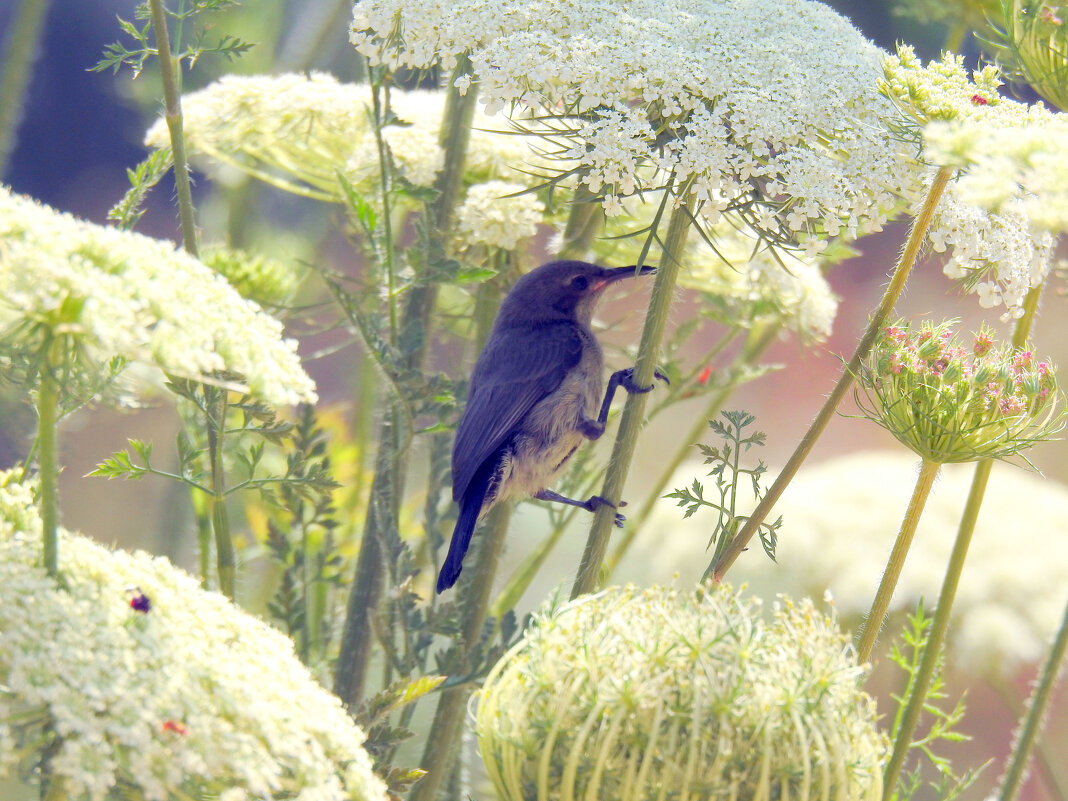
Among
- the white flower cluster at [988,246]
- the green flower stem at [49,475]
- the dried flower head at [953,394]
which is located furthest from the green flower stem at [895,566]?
the green flower stem at [49,475]

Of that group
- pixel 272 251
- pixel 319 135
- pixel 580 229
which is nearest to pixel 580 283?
pixel 580 229

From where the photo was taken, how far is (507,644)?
964mm

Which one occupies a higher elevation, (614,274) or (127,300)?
(614,274)

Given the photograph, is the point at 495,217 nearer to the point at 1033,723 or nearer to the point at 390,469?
the point at 390,469

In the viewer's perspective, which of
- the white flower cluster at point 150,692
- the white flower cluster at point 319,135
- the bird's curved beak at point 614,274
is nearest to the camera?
the white flower cluster at point 150,692

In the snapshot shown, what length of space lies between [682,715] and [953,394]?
378 mm

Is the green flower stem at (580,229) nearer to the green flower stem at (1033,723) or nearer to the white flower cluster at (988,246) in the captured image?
the white flower cluster at (988,246)

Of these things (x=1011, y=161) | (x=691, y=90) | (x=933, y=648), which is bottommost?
(x=933, y=648)

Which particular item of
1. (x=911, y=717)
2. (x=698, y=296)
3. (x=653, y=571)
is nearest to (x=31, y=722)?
(x=911, y=717)

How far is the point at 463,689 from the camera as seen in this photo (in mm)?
952

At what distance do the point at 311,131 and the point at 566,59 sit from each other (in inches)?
18.8

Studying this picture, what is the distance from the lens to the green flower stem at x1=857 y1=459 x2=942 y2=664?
830 millimetres

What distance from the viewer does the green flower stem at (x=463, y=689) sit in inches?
37.4

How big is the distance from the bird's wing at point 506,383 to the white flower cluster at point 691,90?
1.10 feet
